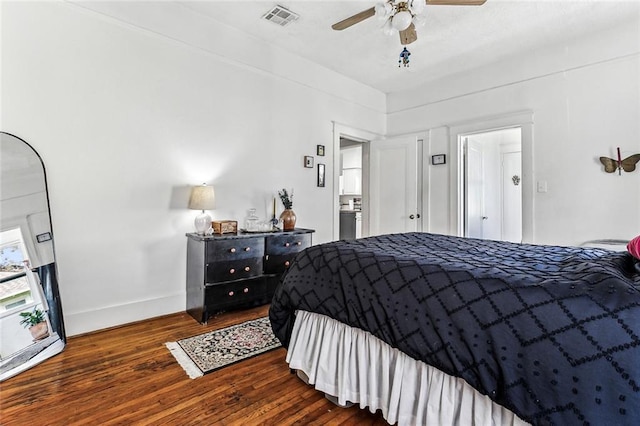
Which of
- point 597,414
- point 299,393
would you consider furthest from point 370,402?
point 597,414

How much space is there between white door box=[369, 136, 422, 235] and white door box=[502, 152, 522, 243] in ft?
6.24

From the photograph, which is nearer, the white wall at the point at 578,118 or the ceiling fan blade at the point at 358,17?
the ceiling fan blade at the point at 358,17

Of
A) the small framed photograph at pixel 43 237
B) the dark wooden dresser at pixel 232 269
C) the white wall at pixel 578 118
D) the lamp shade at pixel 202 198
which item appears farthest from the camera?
the white wall at pixel 578 118

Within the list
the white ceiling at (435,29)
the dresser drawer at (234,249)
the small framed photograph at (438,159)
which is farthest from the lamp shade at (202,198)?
the small framed photograph at (438,159)

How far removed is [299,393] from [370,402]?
0.46m

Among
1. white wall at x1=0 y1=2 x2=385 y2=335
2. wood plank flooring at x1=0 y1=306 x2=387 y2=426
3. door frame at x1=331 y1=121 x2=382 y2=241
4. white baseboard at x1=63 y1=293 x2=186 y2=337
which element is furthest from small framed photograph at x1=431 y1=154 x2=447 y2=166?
white baseboard at x1=63 y1=293 x2=186 y2=337

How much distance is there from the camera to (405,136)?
498 cm

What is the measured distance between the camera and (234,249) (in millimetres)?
2959

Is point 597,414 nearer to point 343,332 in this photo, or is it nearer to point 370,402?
point 370,402

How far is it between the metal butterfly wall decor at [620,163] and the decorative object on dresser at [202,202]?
13.3 feet

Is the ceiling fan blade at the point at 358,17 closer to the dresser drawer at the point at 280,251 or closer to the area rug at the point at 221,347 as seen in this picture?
the dresser drawer at the point at 280,251

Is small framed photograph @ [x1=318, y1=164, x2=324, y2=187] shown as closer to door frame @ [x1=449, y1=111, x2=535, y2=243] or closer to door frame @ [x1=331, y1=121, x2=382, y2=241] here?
door frame @ [x1=331, y1=121, x2=382, y2=241]

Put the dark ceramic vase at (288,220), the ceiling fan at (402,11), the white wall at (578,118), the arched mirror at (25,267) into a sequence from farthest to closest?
the dark ceramic vase at (288,220) < the white wall at (578,118) < the ceiling fan at (402,11) < the arched mirror at (25,267)

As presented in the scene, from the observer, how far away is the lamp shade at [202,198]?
2.95m
